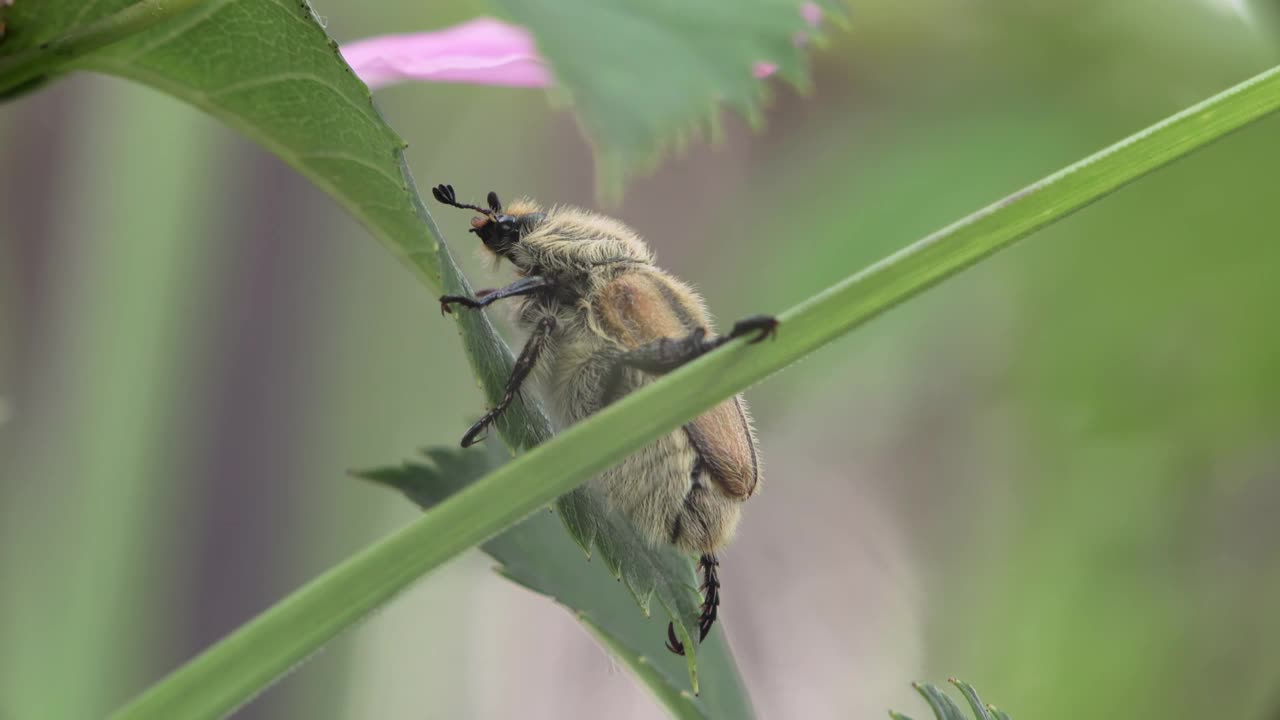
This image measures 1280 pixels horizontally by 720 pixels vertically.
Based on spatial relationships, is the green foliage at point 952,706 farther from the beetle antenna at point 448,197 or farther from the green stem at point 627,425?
the beetle antenna at point 448,197

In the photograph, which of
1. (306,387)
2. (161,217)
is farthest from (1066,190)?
(306,387)

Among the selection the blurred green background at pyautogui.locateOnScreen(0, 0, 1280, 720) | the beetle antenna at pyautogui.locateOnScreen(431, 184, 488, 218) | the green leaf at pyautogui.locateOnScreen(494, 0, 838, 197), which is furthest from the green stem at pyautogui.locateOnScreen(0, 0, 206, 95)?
the blurred green background at pyautogui.locateOnScreen(0, 0, 1280, 720)

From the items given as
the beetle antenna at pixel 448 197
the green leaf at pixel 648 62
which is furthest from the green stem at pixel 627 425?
the beetle antenna at pixel 448 197

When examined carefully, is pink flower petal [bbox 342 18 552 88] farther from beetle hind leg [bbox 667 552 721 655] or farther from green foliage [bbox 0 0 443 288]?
beetle hind leg [bbox 667 552 721 655]

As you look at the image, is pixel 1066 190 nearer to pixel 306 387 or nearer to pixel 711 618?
pixel 711 618

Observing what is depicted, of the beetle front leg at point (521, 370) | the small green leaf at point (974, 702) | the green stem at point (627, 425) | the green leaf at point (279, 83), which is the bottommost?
the small green leaf at point (974, 702)

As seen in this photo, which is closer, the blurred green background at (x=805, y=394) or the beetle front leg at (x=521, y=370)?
the beetle front leg at (x=521, y=370)

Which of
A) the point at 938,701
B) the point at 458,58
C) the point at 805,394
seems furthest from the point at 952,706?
the point at 805,394
